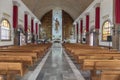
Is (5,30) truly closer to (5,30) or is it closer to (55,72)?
(5,30)

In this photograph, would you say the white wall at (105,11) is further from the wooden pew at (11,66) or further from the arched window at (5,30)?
the wooden pew at (11,66)

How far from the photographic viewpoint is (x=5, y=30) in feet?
63.6

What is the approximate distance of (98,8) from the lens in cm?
2302

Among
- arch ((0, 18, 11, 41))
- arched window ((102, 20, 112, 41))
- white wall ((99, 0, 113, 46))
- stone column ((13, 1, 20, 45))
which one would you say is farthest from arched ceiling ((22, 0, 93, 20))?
arch ((0, 18, 11, 41))

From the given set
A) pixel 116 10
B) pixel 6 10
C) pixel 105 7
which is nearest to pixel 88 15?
pixel 105 7

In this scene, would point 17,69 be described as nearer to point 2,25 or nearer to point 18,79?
point 18,79

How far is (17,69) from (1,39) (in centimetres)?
1318

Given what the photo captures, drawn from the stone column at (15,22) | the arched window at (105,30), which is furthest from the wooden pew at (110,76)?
the stone column at (15,22)

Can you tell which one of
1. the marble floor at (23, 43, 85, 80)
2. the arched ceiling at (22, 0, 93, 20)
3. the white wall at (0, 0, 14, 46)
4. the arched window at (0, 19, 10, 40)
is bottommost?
the marble floor at (23, 43, 85, 80)

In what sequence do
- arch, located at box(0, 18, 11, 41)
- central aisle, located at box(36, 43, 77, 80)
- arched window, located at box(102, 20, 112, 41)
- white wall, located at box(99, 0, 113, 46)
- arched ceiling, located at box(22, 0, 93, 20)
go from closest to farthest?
central aisle, located at box(36, 43, 77, 80) → arch, located at box(0, 18, 11, 41) → white wall, located at box(99, 0, 113, 46) → arched window, located at box(102, 20, 112, 41) → arched ceiling, located at box(22, 0, 93, 20)

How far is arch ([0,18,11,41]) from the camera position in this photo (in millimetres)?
18230

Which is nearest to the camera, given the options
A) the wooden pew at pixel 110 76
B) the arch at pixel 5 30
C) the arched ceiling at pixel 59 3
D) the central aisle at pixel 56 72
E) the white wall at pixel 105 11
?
the wooden pew at pixel 110 76

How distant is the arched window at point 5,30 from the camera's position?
60.1 ft

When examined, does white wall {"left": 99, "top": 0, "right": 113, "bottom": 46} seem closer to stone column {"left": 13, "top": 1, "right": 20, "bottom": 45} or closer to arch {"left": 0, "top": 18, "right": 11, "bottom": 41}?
stone column {"left": 13, "top": 1, "right": 20, "bottom": 45}
